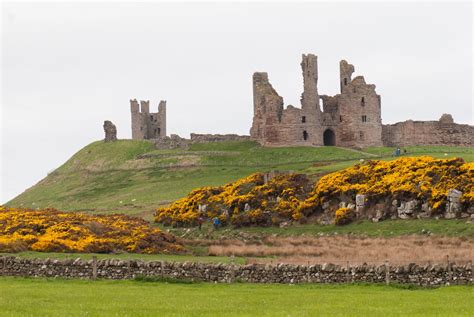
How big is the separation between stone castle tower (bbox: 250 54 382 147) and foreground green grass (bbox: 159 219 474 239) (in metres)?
50.6

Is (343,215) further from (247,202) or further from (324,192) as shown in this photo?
(247,202)

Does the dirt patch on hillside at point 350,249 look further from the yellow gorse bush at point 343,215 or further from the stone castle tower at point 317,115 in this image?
the stone castle tower at point 317,115

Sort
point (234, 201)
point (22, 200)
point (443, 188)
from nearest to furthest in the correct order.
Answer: point (443, 188), point (234, 201), point (22, 200)

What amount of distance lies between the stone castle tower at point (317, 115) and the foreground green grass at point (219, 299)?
78.9 m

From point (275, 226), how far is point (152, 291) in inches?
1157

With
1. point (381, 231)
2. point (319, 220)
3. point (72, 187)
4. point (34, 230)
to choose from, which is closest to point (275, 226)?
point (319, 220)

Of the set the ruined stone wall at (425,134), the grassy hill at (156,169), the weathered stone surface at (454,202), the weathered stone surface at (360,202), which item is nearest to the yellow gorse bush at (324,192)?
the weathered stone surface at (454,202)

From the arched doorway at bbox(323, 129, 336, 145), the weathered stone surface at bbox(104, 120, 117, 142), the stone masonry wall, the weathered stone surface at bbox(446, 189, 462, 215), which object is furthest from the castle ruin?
the stone masonry wall

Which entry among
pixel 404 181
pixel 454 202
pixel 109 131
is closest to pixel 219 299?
pixel 454 202

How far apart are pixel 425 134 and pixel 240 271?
8734cm

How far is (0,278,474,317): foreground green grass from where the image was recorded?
26.0 metres

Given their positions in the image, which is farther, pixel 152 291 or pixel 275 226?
pixel 275 226

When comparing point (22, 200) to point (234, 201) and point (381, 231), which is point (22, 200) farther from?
point (381, 231)

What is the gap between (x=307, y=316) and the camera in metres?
24.4
